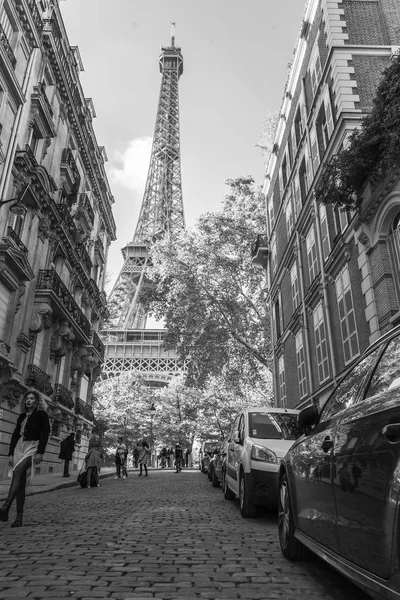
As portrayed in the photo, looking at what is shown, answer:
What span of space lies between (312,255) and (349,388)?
14620 millimetres

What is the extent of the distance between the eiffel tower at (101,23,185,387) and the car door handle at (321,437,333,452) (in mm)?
46441

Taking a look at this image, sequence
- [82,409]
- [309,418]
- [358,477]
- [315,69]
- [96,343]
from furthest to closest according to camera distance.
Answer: [96,343] < [82,409] < [315,69] < [309,418] < [358,477]

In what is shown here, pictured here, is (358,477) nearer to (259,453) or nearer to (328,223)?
(259,453)

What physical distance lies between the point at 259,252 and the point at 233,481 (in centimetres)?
1808

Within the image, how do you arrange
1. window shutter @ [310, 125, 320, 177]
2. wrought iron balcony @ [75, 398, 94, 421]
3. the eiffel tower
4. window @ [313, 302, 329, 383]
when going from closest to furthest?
window @ [313, 302, 329, 383] → window shutter @ [310, 125, 320, 177] → wrought iron balcony @ [75, 398, 94, 421] → the eiffel tower

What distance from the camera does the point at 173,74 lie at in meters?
97.4

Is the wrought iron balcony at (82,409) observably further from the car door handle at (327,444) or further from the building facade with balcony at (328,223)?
the car door handle at (327,444)

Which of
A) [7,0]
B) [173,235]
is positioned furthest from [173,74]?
[7,0]

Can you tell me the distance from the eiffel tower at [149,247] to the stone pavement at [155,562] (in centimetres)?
4307

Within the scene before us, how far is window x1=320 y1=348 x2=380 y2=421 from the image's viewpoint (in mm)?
3569

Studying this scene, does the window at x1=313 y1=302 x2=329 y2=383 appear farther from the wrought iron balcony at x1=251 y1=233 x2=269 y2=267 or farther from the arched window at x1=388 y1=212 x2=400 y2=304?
the wrought iron balcony at x1=251 y1=233 x2=269 y2=267

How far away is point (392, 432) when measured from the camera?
8.03 ft

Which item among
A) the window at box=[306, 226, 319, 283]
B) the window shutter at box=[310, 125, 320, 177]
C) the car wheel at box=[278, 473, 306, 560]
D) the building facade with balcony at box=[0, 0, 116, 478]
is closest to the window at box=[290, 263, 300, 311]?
the window at box=[306, 226, 319, 283]

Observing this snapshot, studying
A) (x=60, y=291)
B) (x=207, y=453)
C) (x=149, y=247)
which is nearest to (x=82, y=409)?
(x=207, y=453)
